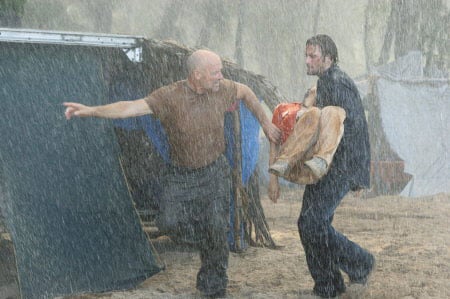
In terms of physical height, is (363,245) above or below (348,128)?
below

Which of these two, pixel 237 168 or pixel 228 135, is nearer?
pixel 237 168

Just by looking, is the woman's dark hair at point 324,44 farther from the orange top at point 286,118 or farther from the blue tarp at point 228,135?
the blue tarp at point 228,135

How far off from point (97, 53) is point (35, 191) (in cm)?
150

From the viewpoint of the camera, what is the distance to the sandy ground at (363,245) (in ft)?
22.9

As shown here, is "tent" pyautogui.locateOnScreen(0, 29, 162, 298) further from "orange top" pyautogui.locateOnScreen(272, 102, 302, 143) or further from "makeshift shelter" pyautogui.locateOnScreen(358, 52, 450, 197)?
"makeshift shelter" pyautogui.locateOnScreen(358, 52, 450, 197)

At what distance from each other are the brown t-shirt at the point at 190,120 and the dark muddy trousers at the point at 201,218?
5.3 inches

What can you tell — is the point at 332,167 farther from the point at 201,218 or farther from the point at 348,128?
the point at 201,218

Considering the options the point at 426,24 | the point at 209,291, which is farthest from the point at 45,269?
the point at 426,24

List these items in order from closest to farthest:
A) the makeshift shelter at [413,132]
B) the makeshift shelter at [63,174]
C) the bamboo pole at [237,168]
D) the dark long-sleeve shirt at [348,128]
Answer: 1. the dark long-sleeve shirt at [348,128]
2. the makeshift shelter at [63,174]
3. the bamboo pole at [237,168]
4. the makeshift shelter at [413,132]

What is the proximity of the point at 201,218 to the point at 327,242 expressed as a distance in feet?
3.70

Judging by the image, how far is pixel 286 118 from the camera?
247 inches

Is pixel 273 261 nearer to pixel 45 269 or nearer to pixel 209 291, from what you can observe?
pixel 209 291

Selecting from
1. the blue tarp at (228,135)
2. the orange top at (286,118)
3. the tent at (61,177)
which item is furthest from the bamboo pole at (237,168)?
the orange top at (286,118)

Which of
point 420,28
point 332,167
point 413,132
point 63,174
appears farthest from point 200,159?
point 420,28
